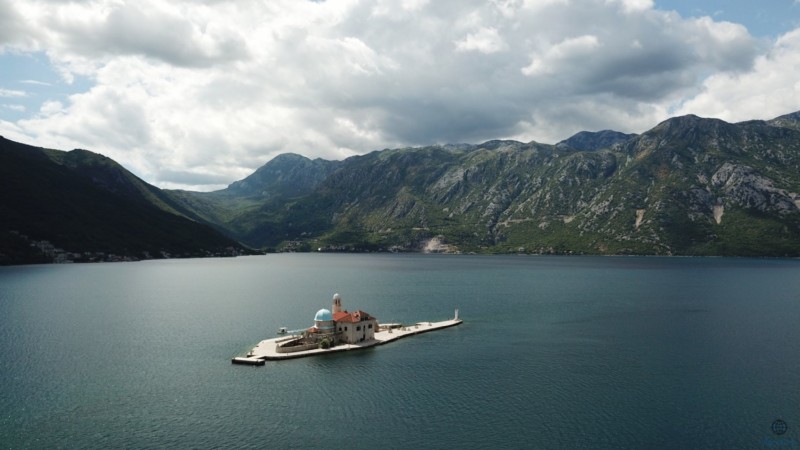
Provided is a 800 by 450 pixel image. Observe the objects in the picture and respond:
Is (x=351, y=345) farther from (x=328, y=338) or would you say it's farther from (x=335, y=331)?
(x=335, y=331)

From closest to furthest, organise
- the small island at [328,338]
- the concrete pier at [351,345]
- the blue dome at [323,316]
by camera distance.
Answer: the concrete pier at [351,345]
the small island at [328,338]
the blue dome at [323,316]

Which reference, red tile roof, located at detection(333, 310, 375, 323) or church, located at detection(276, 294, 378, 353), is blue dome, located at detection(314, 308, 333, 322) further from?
red tile roof, located at detection(333, 310, 375, 323)

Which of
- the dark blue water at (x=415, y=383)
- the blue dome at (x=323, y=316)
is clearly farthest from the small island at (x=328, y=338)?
the dark blue water at (x=415, y=383)

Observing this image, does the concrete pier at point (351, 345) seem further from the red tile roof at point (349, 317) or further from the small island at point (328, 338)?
the red tile roof at point (349, 317)

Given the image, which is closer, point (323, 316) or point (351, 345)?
point (351, 345)

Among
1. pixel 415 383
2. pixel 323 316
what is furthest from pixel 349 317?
pixel 415 383

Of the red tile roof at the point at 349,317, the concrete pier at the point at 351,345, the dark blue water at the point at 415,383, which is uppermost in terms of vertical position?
the red tile roof at the point at 349,317

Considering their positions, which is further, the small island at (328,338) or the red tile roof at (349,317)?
the red tile roof at (349,317)

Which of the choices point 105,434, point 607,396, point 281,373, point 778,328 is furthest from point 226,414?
point 778,328
